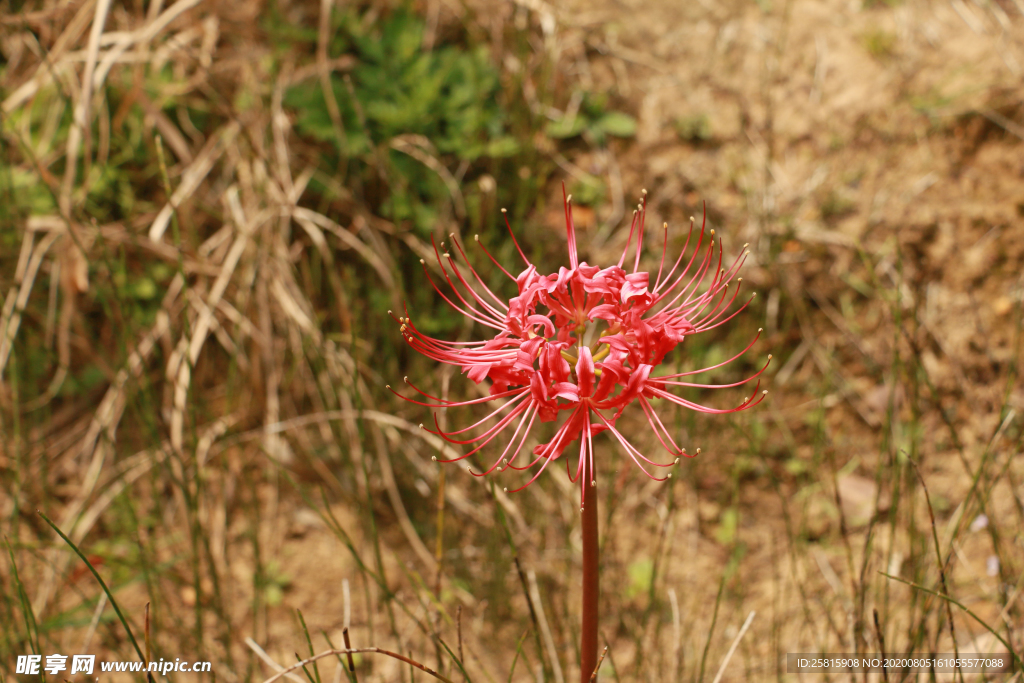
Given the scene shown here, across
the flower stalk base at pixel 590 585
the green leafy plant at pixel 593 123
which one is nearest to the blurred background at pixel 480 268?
the green leafy plant at pixel 593 123

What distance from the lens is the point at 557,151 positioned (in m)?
3.28

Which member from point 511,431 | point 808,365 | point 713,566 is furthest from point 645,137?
point 713,566

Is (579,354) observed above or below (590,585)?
above

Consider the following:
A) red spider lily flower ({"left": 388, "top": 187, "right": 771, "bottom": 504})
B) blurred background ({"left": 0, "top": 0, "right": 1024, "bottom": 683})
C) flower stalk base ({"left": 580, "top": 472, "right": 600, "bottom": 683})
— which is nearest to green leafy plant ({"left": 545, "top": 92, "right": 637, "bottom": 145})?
blurred background ({"left": 0, "top": 0, "right": 1024, "bottom": 683})

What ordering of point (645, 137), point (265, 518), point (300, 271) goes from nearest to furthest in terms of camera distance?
point (265, 518), point (300, 271), point (645, 137)

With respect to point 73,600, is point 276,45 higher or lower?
higher

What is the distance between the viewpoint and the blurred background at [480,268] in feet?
8.24

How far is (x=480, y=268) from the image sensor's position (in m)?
2.81

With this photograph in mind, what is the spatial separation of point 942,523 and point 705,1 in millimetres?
2562

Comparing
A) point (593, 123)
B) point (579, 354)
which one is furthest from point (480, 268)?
point (579, 354)

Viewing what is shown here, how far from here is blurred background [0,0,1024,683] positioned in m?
2.51

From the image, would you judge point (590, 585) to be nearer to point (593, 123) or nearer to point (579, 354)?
point (579, 354)

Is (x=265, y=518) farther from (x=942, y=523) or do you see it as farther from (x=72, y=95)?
(x=942, y=523)

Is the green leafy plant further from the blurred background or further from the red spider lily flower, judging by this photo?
the red spider lily flower
